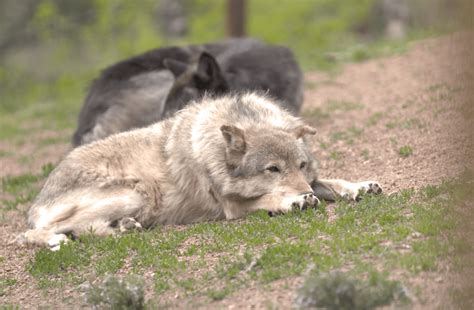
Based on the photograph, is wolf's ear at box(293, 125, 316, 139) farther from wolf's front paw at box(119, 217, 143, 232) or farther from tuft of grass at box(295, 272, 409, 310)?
tuft of grass at box(295, 272, 409, 310)

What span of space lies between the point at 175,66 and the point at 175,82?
51 cm

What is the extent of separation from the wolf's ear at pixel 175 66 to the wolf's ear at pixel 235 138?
4798mm

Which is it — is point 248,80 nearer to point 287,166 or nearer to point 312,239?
point 287,166

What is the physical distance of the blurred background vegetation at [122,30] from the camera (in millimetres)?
22375

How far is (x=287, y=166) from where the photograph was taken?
737 centimetres

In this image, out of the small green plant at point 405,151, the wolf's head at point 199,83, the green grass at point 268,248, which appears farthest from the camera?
the wolf's head at point 199,83

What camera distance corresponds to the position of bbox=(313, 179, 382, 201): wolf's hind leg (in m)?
7.46

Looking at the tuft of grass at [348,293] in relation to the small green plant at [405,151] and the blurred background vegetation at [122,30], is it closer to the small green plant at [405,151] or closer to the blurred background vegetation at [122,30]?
the small green plant at [405,151]

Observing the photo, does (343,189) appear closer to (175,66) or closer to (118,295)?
(118,295)

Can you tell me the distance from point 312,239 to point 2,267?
9.89 ft

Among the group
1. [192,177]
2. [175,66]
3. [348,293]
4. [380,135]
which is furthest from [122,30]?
[348,293]

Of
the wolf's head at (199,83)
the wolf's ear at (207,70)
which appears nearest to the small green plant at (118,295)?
the wolf's head at (199,83)

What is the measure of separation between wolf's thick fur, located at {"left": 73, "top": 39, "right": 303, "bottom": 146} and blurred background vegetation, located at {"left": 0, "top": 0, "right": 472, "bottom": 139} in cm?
830

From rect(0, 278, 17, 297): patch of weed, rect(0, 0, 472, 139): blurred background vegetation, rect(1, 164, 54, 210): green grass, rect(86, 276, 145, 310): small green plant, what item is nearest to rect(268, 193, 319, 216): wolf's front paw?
rect(86, 276, 145, 310): small green plant
